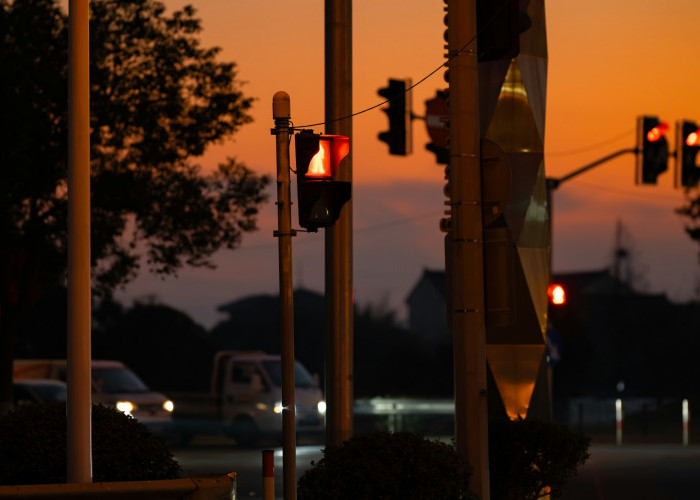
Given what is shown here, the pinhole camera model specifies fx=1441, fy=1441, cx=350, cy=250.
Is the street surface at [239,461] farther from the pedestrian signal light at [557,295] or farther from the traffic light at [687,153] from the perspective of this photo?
the traffic light at [687,153]

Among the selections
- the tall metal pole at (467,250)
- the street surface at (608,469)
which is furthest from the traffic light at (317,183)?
the street surface at (608,469)

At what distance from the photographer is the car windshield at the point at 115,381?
33.1 meters

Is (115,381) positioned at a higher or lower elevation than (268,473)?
lower

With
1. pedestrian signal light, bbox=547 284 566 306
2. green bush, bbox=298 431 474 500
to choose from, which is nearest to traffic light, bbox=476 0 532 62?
green bush, bbox=298 431 474 500

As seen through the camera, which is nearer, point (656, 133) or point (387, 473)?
point (387, 473)

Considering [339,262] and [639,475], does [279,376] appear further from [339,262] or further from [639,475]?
[339,262]

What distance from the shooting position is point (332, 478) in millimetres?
10891

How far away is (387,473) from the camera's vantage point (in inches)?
426

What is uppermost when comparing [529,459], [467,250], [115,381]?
[467,250]

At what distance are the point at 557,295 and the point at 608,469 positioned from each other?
3.33 m

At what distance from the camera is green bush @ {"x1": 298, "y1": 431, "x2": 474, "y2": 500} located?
35.4ft

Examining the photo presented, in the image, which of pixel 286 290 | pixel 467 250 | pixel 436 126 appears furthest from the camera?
pixel 436 126

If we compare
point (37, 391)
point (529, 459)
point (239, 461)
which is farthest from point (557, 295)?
point (37, 391)

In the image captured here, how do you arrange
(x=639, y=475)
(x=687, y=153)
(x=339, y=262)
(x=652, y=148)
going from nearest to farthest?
(x=339, y=262) → (x=687, y=153) → (x=652, y=148) → (x=639, y=475)
